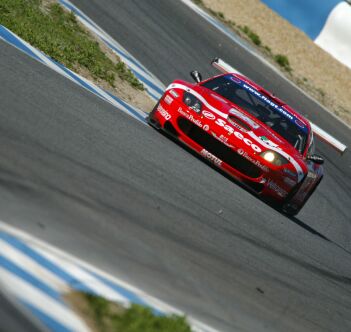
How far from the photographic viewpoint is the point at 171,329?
4.57 meters

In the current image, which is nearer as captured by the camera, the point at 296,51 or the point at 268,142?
the point at 268,142

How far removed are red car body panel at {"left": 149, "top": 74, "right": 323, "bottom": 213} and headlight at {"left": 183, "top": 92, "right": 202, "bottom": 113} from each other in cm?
3

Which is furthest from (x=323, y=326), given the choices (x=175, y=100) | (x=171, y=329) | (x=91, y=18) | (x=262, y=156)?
(x=91, y=18)

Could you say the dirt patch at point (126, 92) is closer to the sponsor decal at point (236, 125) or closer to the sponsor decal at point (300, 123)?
the sponsor decal at point (300, 123)

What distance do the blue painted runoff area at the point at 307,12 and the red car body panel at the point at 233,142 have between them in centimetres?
1377

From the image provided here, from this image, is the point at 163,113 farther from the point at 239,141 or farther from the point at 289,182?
the point at 289,182

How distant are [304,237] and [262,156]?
901 millimetres

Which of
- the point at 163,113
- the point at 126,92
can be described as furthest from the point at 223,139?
the point at 126,92

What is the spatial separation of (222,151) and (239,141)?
20 cm

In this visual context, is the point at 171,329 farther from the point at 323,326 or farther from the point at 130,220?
the point at 323,326

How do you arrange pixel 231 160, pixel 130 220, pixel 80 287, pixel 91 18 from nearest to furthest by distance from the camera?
pixel 80 287 < pixel 130 220 < pixel 231 160 < pixel 91 18

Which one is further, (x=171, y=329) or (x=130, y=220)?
(x=130, y=220)

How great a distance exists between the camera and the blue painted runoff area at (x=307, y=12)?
74.7ft

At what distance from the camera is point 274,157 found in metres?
9.30
